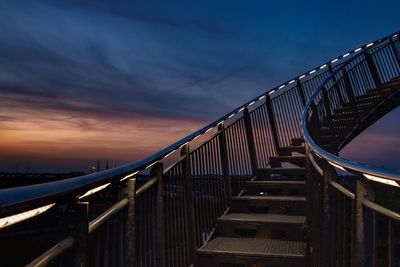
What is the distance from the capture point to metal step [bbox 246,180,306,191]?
237 inches

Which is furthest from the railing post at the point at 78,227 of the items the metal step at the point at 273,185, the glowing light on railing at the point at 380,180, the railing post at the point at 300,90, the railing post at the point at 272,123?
the railing post at the point at 300,90

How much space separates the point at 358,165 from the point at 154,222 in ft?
6.15

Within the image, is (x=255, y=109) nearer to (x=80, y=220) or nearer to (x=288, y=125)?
(x=288, y=125)

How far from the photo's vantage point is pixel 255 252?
418cm

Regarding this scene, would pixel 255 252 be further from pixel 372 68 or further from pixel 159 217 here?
pixel 372 68

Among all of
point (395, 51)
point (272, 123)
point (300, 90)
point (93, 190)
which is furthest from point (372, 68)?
point (93, 190)

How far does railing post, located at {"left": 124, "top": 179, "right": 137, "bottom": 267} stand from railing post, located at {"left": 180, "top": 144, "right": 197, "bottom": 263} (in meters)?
1.68

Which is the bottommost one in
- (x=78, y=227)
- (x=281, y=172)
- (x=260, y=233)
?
(x=260, y=233)

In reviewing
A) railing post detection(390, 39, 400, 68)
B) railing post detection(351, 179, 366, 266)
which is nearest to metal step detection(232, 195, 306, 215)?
railing post detection(351, 179, 366, 266)

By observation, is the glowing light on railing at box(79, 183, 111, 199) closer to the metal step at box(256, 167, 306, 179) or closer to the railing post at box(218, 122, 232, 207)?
the railing post at box(218, 122, 232, 207)

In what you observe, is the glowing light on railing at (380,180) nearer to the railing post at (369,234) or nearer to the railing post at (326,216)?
the railing post at (369,234)

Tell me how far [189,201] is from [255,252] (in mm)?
892

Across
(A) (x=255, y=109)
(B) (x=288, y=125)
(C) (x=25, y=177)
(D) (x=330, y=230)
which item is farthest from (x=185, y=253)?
(C) (x=25, y=177)

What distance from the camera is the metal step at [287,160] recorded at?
24.2 feet
